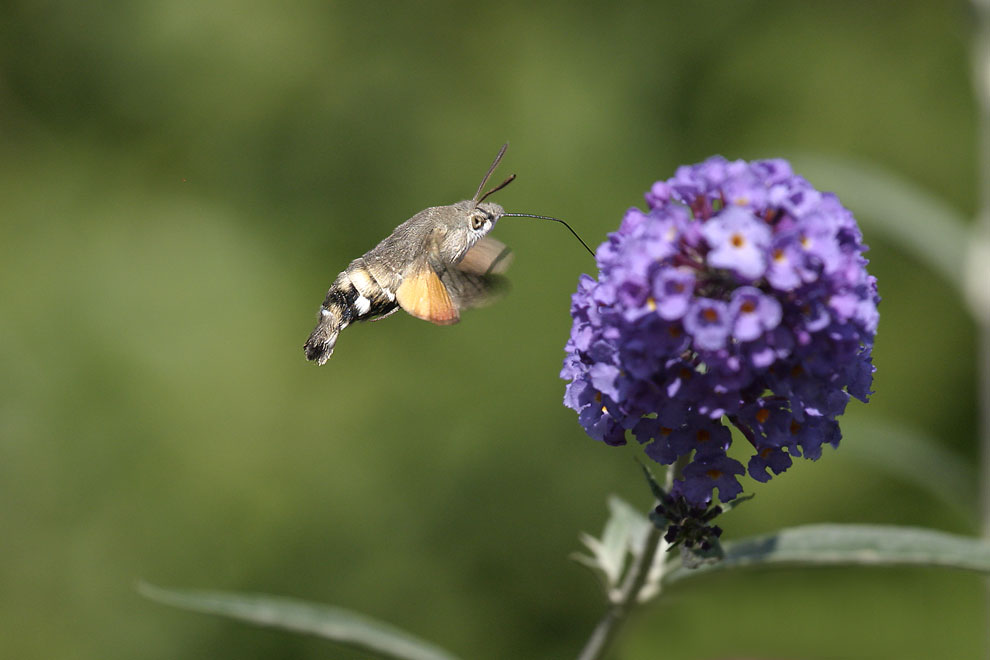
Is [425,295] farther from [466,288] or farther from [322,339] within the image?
[322,339]

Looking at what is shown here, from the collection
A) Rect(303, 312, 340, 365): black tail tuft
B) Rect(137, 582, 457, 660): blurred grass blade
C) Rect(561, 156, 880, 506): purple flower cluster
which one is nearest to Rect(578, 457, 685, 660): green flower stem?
Rect(561, 156, 880, 506): purple flower cluster

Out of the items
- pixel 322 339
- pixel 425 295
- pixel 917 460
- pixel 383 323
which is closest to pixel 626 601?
pixel 425 295

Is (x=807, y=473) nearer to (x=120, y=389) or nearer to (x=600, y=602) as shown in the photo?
(x=600, y=602)

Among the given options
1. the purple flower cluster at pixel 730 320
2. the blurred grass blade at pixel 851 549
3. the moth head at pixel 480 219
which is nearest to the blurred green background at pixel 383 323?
the blurred grass blade at pixel 851 549

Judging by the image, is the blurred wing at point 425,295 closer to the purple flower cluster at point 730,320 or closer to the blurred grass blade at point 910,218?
the purple flower cluster at point 730,320

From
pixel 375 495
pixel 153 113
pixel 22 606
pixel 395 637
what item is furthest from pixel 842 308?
pixel 153 113

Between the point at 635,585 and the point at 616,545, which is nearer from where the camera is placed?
the point at 635,585

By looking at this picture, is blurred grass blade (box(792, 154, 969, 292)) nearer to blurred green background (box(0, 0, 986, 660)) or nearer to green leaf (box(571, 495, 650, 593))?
blurred green background (box(0, 0, 986, 660))
